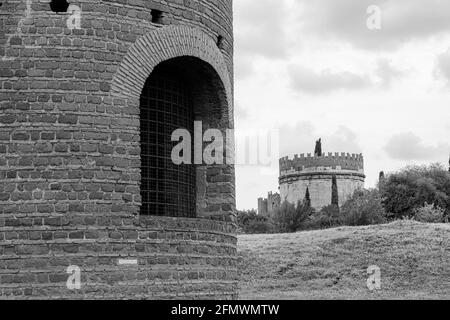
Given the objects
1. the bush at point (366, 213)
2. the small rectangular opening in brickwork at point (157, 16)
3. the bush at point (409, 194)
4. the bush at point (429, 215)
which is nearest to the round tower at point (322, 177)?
the bush at point (409, 194)

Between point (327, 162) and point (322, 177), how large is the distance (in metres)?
1.51

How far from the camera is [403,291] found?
74.0 ft

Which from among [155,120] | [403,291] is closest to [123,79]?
[155,120]

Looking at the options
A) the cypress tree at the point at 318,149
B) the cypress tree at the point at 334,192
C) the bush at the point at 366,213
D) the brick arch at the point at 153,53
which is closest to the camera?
the brick arch at the point at 153,53

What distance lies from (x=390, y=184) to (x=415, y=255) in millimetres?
29696

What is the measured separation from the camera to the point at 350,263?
1024 inches

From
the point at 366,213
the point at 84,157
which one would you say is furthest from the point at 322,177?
the point at 84,157

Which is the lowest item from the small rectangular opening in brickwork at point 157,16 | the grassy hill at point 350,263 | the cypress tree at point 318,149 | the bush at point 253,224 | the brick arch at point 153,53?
the grassy hill at point 350,263

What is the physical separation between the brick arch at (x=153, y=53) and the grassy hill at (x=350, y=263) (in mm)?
11146

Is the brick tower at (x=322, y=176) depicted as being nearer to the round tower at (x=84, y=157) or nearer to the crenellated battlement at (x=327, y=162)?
the crenellated battlement at (x=327, y=162)

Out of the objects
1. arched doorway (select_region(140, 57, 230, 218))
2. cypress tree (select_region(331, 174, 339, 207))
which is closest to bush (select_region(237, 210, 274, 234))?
cypress tree (select_region(331, 174, 339, 207))

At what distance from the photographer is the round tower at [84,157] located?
9.67 meters

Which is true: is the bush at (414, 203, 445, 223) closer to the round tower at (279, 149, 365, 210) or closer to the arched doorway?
the round tower at (279, 149, 365, 210)

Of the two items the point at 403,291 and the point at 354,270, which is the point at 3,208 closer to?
the point at 403,291
